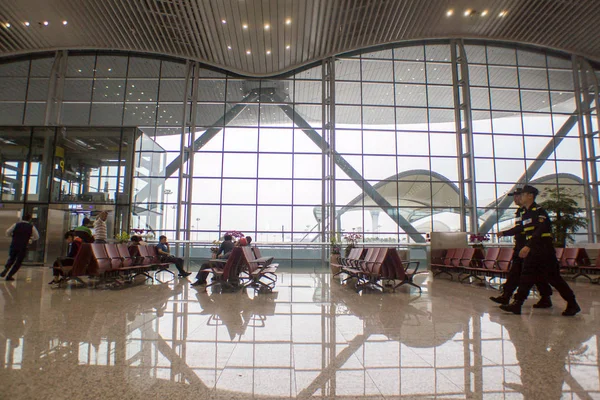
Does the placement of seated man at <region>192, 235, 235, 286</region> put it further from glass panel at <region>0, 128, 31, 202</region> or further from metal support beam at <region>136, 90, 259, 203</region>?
glass panel at <region>0, 128, 31, 202</region>

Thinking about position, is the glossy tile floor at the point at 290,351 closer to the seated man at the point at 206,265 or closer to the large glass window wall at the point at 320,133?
the seated man at the point at 206,265

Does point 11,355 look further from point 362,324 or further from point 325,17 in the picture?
point 325,17

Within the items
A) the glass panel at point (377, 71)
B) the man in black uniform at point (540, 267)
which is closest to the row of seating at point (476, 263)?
the man in black uniform at point (540, 267)

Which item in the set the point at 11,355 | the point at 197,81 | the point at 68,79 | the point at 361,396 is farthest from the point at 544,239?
the point at 68,79

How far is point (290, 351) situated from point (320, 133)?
13756mm

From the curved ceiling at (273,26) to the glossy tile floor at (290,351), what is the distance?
10.5m

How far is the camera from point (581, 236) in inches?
627

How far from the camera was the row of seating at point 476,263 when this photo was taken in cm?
756

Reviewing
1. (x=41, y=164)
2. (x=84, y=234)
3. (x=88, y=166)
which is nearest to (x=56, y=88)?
(x=41, y=164)

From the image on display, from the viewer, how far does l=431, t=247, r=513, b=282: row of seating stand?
24.8 feet

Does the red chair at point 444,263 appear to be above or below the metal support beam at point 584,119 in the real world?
below

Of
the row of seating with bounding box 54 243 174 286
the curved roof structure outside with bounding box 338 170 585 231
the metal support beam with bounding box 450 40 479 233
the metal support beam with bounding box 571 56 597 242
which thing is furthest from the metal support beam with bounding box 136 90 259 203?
the metal support beam with bounding box 571 56 597 242

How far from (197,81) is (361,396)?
16000 mm

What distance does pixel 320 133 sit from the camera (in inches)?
625
